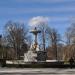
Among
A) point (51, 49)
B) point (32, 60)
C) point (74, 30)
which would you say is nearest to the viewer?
point (32, 60)

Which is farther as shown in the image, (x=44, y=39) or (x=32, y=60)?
(x=44, y=39)

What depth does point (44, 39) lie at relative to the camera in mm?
109000

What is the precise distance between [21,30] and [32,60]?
160ft

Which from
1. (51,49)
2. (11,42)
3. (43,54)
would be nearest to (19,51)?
(11,42)

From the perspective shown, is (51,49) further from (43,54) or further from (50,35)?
(43,54)

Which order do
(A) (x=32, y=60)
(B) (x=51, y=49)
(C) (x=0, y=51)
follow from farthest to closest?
(B) (x=51, y=49)
(C) (x=0, y=51)
(A) (x=32, y=60)

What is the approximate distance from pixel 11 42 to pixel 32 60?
155 ft

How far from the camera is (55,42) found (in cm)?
10919

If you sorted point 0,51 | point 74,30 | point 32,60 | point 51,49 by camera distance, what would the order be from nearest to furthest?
point 32,60 < point 74,30 < point 0,51 < point 51,49

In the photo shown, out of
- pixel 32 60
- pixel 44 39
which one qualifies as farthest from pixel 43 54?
pixel 44 39

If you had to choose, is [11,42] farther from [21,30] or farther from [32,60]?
[32,60]

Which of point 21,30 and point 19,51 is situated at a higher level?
point 21,30

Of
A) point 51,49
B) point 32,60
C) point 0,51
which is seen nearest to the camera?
point 32,60

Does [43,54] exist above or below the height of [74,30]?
below
